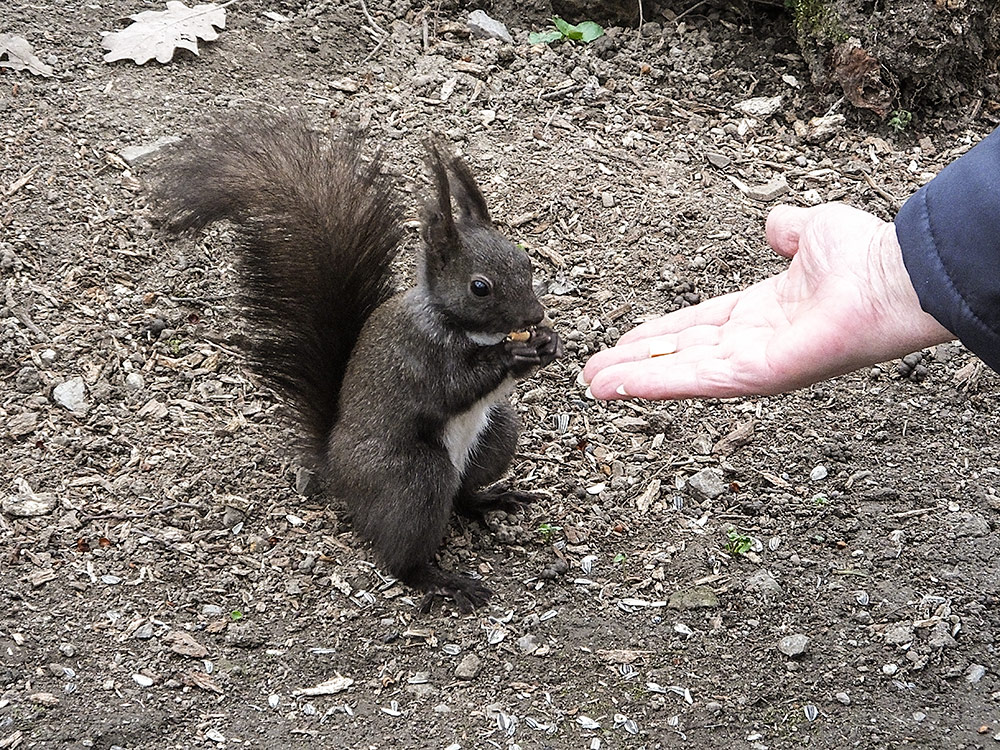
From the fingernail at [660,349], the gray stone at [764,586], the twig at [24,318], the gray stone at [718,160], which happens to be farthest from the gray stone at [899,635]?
the twig at [24,318]

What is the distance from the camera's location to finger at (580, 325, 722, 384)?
2.47 metres

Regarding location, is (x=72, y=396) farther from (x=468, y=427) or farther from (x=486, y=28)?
(x=486, y=28)

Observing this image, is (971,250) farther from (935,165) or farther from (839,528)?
(935,165)

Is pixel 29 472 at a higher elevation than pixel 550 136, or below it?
below

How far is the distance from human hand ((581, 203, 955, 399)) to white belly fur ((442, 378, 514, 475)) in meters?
0.20

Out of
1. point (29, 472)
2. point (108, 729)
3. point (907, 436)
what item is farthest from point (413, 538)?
point (907, 436)

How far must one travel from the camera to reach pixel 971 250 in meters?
1.88

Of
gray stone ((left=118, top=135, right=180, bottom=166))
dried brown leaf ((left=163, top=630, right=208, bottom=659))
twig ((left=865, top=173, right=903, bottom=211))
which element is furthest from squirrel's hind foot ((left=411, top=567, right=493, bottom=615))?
twig ((left=865, top=173, right=903, bottom=211))

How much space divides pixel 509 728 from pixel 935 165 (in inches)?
91.0

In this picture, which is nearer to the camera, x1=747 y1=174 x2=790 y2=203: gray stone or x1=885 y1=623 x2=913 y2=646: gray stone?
x1=885 y1=623 x2=913 y2=646: gray stone

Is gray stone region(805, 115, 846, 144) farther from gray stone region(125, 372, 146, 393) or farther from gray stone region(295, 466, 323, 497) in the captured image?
gray stone region(125, 372, 146, 393)

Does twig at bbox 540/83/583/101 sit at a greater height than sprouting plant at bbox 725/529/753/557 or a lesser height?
greater

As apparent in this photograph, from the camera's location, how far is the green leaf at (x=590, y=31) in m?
4.12

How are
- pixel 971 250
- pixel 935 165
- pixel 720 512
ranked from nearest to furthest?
pixel 971 250 → pixel 720 512 → pixel 935 165
